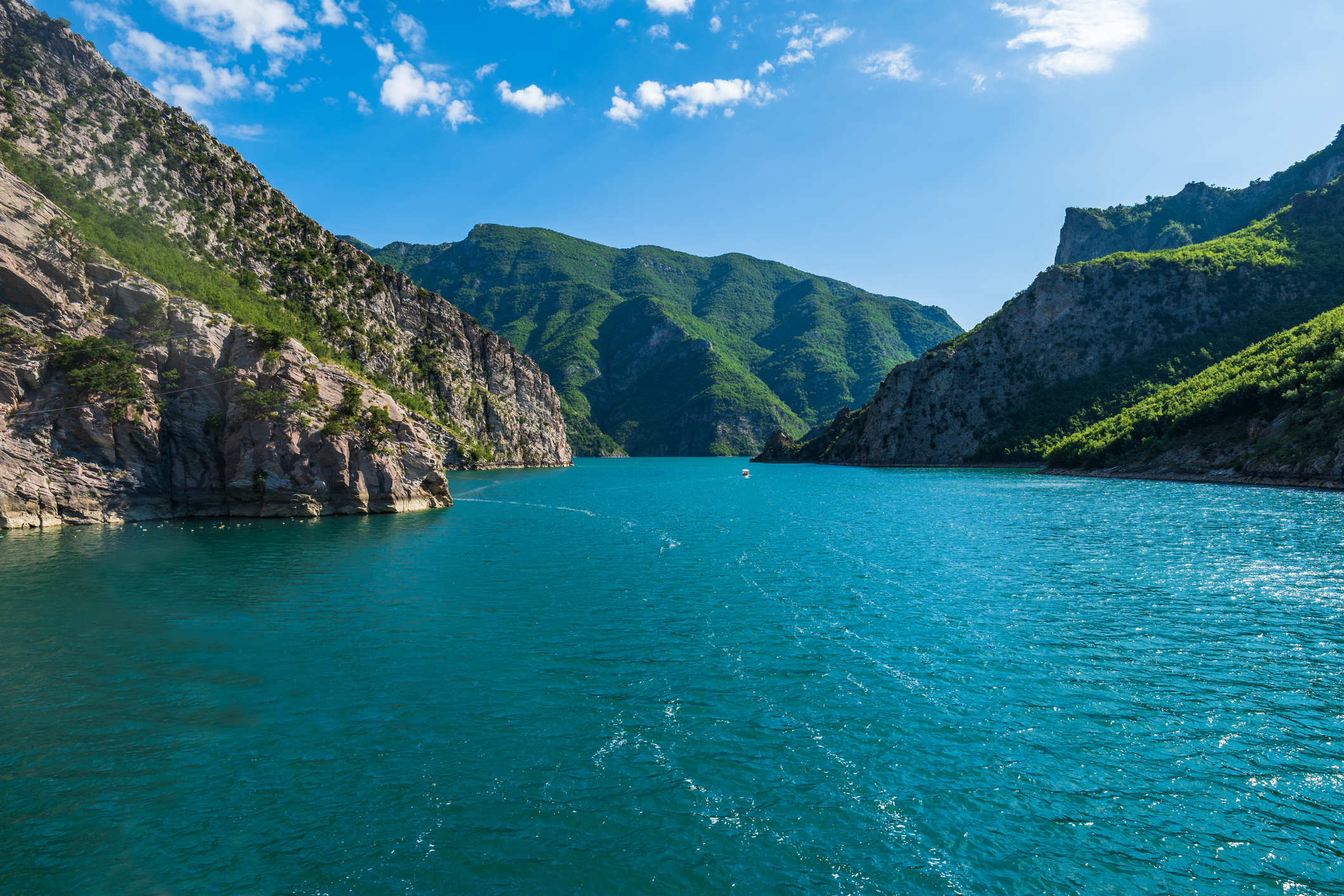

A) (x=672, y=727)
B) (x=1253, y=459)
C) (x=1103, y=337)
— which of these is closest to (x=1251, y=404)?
(x=1253, y=459)

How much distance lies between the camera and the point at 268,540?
43.2 m

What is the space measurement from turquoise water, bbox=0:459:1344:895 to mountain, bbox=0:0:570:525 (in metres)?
17.3

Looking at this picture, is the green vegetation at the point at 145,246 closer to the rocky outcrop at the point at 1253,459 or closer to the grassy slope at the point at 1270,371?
the rocky outcrop at the point at 1253,459

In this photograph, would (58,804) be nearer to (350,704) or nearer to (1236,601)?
(350,704)

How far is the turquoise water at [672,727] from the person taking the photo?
10.5 m

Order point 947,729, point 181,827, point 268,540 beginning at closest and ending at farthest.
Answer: point 181,827 → point 947,729 → point 268,540

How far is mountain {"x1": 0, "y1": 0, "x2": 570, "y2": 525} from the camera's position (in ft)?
153

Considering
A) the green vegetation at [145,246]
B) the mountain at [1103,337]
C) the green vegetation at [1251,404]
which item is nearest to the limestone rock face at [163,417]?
the green vegetation at [145,246]

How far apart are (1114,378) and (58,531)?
585ft

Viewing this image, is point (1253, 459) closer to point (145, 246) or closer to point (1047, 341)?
point (1047, 341)

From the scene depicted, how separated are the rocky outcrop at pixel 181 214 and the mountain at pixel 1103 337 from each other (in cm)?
12820

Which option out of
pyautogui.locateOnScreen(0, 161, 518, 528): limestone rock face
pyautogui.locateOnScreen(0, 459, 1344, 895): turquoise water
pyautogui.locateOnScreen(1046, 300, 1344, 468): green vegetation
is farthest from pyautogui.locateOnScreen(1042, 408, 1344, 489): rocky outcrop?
pyautogui.locateOnScreen(0, 161, 518, 528): limestone rock face

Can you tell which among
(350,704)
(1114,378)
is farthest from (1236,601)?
(1114,378)

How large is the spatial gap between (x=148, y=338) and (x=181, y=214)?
136ft
